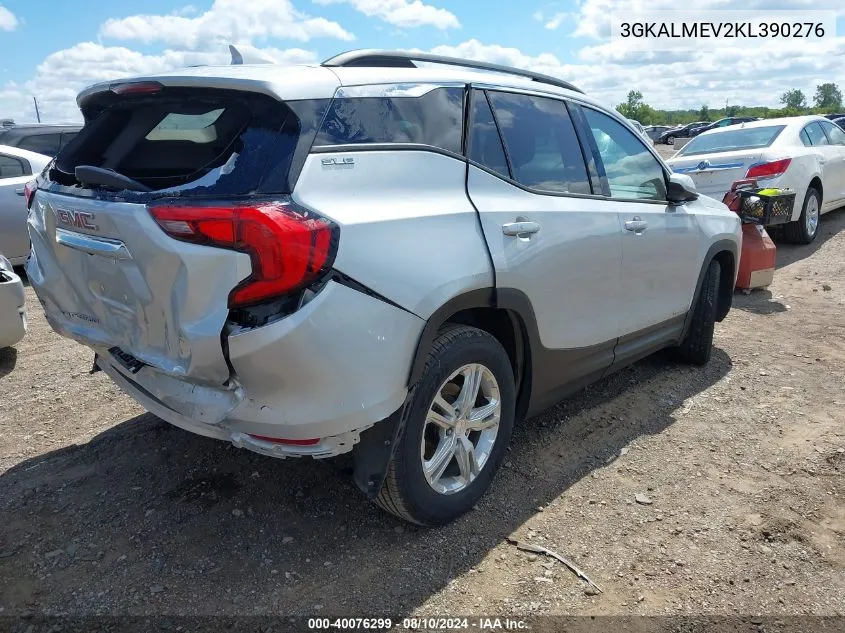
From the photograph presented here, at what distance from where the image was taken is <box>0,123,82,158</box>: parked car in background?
29.4ft

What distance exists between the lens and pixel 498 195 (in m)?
2.92

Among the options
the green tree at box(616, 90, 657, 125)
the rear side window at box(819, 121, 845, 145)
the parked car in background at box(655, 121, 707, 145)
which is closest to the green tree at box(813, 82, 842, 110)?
the green tree at box(616, 90, 657, 125)

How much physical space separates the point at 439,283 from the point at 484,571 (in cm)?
116

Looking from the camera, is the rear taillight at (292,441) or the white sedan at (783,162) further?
the white sedan at (783,162)

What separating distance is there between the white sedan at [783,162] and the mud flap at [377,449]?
6.97m

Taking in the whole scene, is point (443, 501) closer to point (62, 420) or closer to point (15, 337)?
point (62, 420)

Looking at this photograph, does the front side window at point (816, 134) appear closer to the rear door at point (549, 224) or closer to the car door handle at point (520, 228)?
the rear door at point (549, 224)

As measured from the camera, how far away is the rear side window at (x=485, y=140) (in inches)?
116

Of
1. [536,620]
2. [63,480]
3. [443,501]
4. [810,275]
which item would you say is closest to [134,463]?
[63,480]

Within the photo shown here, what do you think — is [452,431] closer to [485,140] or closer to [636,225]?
[485,140]

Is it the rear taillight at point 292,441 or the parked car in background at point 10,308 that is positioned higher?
the rear taillight at point 292,441

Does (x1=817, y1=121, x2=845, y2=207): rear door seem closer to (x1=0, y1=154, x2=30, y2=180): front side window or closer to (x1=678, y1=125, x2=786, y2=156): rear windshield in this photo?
(x1=678, y1=125, x2=786, y2=156): rear windshield

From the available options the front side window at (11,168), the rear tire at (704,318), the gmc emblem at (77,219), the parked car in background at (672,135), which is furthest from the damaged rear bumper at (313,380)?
the parked car in background at (672,135)

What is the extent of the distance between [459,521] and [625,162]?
2325 mm
